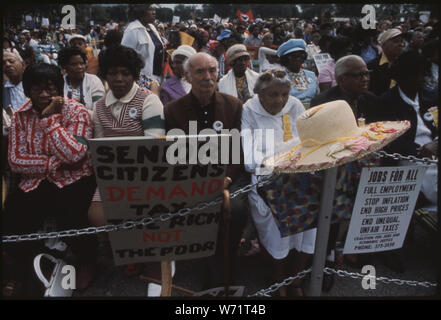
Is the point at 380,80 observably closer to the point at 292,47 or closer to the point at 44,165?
the point at 292,47

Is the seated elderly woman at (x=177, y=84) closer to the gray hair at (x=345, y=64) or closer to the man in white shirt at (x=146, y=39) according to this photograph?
the man in white shirt at (x=146, y=39)

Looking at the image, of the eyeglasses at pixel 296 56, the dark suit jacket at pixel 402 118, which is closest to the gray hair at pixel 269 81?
the dark suit jacket at pixel 402 118

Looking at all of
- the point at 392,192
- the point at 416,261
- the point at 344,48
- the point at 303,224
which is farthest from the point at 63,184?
the point at 344,48

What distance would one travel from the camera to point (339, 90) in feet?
10.8

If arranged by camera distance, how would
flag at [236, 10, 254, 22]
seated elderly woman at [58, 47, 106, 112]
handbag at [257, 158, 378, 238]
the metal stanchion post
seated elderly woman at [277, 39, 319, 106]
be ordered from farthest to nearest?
1. flag at [236, 10, 254, 22]
2. seated elderly woman at [277, 39, 319, 106]
3. seated elderly woman at [58, 47, 106, 112]
4. handbag at [257, 158, 378, 238]
5. the metal stanchion post

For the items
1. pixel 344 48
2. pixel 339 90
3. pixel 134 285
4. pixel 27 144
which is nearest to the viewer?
pixel 27 144

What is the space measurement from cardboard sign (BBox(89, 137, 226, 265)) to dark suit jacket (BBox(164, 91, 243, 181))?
986 mm

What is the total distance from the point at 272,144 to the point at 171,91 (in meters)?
1.75

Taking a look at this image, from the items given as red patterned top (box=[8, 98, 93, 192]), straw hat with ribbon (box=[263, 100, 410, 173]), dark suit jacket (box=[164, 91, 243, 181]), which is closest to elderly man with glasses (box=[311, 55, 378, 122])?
dark suit jacket (box=[164, 91, 243, 181])

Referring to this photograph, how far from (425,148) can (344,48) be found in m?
2.77

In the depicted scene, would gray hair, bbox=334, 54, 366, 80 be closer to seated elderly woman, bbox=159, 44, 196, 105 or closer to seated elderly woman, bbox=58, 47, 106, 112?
seated elderly woman, bbox=159, 44, 196, 105

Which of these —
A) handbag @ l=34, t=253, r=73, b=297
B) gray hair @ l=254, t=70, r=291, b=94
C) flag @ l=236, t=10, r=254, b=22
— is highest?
flag @ l=236, t=10, r=254, b=22

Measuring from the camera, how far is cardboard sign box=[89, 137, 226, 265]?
1.87 m

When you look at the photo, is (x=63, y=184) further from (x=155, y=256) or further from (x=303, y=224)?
(x=303, y=224)
